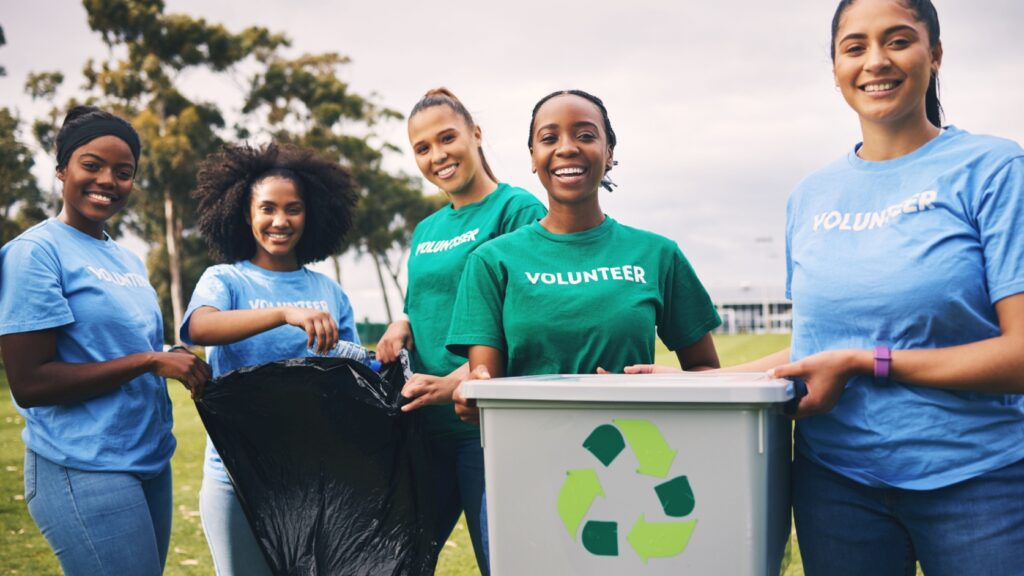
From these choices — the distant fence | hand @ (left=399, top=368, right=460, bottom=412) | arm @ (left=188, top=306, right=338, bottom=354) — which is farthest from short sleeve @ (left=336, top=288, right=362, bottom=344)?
the distant fence

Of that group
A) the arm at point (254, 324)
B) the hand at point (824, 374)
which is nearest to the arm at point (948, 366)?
the hand at point (824, 374)

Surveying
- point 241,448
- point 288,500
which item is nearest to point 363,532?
point 288,500

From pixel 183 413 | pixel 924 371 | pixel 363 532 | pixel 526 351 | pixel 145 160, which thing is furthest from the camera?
pixel 145 160

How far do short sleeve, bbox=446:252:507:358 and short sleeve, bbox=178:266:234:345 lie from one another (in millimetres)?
807

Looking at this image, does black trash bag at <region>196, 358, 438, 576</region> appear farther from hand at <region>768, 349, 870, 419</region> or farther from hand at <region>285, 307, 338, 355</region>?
hand at <region>768, 349, 870, 419</region>

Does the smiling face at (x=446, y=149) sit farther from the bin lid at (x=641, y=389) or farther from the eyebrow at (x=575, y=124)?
the bin lid at (x=641, y=389)

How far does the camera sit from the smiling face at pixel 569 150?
7.38ft

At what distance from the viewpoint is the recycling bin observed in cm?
177

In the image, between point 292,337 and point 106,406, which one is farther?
point 292,337

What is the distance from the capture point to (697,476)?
1792 millimetres

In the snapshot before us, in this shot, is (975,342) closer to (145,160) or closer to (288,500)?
(288,500)

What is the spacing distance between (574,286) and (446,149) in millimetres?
812

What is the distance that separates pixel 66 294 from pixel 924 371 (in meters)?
2.10

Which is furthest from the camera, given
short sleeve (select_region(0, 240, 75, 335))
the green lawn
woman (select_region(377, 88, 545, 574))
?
the green lawn
